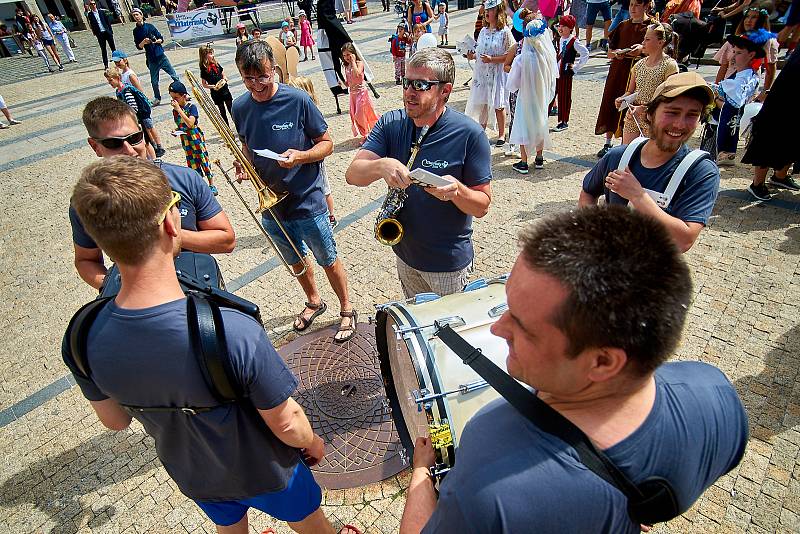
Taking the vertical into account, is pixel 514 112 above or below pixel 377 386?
above

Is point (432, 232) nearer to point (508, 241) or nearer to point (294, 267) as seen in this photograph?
point (294, 267)

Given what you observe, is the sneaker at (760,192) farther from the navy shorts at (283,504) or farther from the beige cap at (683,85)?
the navy shorts at (283,504)

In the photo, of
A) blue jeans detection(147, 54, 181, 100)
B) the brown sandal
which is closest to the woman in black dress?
the brown sandal

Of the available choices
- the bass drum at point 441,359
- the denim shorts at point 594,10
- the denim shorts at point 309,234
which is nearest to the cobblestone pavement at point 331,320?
the denim shorts at point 309,234

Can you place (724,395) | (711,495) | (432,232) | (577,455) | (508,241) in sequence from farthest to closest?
(508,241)
(432,232)
(711,495)
(724,395)
(577,455)

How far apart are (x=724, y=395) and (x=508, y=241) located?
4052mm

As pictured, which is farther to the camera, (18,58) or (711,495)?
(18,58)

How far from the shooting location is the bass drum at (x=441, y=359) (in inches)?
75.2

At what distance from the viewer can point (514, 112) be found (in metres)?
6.77

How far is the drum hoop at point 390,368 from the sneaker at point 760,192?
5496 millimetres

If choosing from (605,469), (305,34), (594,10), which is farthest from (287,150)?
(594,10)

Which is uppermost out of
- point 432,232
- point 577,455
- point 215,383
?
point 577,455

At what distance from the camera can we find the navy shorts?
2080 millimetres

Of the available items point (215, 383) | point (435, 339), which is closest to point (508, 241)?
point (435, 339)
